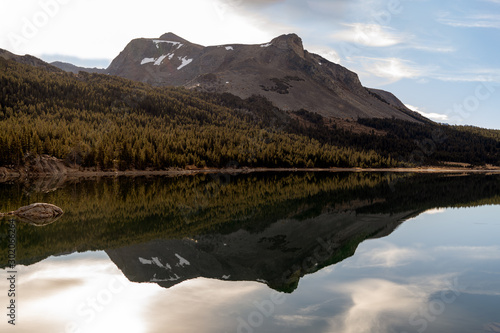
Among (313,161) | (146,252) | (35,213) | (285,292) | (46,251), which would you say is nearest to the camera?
(285,292)

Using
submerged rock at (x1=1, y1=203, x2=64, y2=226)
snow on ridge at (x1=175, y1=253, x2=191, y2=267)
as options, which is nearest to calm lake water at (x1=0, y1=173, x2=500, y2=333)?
snow on ridge at (x1=175, y1=253, x2=191, y2=267)

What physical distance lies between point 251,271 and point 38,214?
2623cm

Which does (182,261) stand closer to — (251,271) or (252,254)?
(251,271)

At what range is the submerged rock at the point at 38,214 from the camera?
4222cm

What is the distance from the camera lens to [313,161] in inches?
7554

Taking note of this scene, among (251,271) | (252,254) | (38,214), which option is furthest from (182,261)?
(38,214)

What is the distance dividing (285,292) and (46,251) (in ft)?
58.1

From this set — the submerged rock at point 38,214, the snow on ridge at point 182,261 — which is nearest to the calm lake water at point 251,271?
the snow on ridge at point 182,261

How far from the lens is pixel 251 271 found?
28203 mm

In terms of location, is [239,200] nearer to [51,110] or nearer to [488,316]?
[488,316]

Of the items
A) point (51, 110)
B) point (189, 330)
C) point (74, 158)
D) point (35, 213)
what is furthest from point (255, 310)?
point (51, 110)

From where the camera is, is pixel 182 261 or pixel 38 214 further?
pixel 38 214

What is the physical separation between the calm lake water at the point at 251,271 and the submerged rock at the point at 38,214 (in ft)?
6.98

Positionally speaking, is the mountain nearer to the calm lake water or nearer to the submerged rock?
the calm lake water
